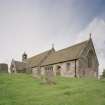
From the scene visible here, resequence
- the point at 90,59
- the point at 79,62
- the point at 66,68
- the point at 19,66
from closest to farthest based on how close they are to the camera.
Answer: the point at 79,62 → the point at 90,59 → the point at 66,68 → the point at 19,66

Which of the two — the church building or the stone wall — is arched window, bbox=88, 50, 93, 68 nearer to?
the church building

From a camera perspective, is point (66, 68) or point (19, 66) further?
point (19, 66)

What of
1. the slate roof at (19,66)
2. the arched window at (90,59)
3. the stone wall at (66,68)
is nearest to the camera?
the stone wall at (66,68)

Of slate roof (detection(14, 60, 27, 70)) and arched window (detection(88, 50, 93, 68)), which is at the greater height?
arched window (detection(88, 50, 93, 68))

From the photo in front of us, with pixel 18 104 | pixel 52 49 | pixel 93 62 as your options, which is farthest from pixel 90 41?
pixel 18 104

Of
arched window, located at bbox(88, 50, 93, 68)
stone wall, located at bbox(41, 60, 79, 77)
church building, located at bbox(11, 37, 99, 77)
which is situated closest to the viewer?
church building, located at bbox(11, 37, 99, 77)

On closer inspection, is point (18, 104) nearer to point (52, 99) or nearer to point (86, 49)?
point (52, 99)

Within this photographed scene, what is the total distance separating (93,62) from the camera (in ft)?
140

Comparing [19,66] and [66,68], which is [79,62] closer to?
[66,68]

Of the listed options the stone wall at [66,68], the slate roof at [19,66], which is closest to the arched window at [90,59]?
the stone wall at [66,68]

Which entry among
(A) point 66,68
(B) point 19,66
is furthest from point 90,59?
(B) point 19,66

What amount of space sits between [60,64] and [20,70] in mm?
12982

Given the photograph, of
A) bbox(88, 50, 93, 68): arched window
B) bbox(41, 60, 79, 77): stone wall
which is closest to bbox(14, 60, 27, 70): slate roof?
bbox(41, 60, 79, 77): stone wall

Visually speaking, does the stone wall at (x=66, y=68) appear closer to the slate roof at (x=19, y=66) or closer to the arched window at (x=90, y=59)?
the arched window at (x=90, y=59)
